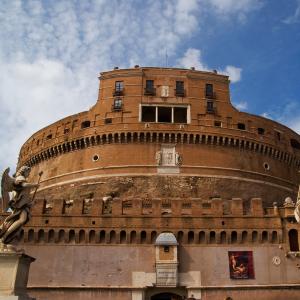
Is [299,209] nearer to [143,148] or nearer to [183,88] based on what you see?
[143,148]

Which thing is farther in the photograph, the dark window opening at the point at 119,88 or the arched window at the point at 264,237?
the dark window opening at the point at 119,88

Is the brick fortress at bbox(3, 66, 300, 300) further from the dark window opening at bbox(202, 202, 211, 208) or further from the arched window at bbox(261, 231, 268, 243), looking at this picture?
the dark window opening at bbox(202, 202, 211, 208)

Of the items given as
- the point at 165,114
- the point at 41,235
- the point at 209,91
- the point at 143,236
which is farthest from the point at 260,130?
the point at 41,235

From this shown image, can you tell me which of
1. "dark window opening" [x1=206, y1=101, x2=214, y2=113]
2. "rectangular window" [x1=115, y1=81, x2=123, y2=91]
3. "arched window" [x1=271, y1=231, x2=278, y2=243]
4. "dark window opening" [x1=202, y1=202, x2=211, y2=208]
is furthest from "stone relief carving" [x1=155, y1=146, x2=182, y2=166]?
"arched window" [x1=271, y1=231, x2=278, y2=243]

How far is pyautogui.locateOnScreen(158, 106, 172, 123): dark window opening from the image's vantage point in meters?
33.8

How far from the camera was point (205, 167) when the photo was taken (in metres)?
31.7

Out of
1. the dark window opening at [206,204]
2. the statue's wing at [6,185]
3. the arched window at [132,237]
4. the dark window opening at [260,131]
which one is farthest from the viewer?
the dark window opening at [260,131]

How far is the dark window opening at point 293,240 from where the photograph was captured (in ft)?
76.2

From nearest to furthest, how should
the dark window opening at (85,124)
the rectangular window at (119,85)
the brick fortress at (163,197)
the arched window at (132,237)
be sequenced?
1. the brick fortress at (163,197)
2. the arched window at (132,237)
3. the dark window opening at (85,124)
4. the rectangular window at (119,85)

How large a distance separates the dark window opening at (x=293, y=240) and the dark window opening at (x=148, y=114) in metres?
14.6

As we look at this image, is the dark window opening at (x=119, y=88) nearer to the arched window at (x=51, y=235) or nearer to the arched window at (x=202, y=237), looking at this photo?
the arched window at (x=51, y=235)

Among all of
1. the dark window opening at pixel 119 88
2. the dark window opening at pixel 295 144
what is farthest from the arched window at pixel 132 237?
the dark window opening at pixel 295 144

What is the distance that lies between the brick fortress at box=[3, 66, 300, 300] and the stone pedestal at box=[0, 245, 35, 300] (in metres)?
13.9

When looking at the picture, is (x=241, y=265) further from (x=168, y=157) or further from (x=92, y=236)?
(x=168, y=157)
